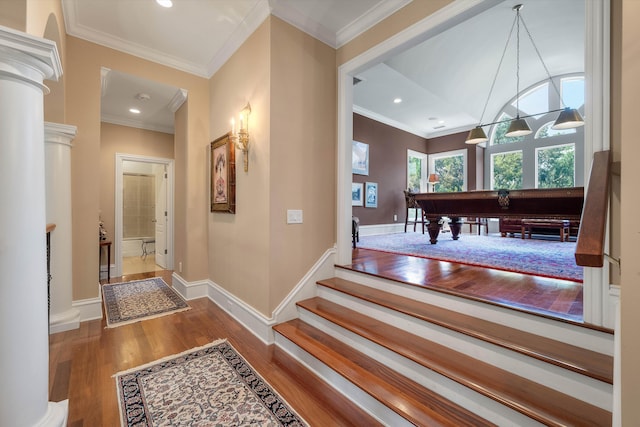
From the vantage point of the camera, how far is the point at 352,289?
2.51 metres

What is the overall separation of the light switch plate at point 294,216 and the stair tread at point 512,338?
92 cm

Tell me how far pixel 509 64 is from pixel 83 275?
777 cm

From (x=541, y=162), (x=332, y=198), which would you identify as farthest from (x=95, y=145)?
(x=541, y=162)

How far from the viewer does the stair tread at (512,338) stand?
4.20 ft

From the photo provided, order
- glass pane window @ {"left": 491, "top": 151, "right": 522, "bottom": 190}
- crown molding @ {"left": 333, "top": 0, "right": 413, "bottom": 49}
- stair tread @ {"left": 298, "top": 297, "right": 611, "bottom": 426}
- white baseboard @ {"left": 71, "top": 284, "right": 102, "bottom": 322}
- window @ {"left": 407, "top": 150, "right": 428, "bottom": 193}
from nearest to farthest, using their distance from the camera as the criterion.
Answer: stair tread @ {"left": 298, "top": 297, "right": 611, "bottom": 426} < crown molding @ {"left": 333, "top": 0, "right": 413, "bottom": 49} < white baseboard @ {"left": 71, "top": 284, "right": 102, "bottom": 322} < glass pane window @ {"left": 491, "top": 151, "right": 522, "bottom": 190} < window @ {"left": 407, "top": 150, "right": 428, "bottom": 193}

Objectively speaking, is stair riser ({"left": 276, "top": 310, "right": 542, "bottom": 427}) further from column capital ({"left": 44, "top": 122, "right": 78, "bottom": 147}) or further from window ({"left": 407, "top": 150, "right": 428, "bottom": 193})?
window ({"left": 407, "top": 150, "right": 428, "bottom": 193})

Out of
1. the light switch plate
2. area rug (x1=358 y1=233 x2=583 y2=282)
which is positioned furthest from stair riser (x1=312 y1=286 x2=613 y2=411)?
area rug (x1=358 y1=233 x2=583 y2=282)

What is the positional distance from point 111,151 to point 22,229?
459 centimetres

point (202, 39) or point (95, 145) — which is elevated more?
point (202, 39)

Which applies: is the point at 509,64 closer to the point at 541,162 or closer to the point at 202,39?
the point at 541,162

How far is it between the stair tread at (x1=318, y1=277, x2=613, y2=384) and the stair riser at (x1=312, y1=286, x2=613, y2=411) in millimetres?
38

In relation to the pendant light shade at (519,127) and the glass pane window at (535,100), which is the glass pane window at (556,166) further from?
the pendant light shade at (519,127)

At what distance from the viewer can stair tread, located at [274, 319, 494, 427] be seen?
4.53ft

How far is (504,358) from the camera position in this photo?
1.50 m
